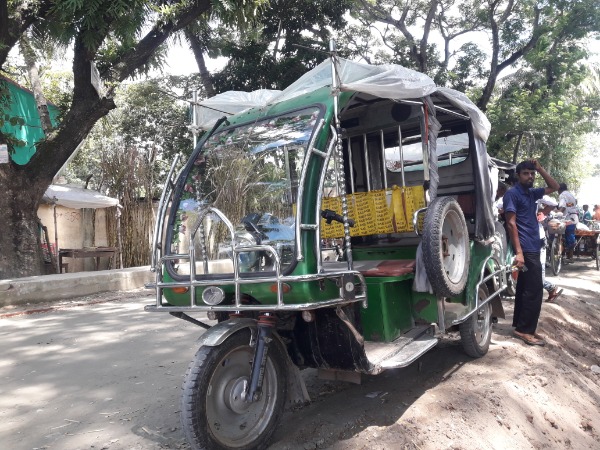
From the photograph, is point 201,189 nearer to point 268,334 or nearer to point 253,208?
point 253,208

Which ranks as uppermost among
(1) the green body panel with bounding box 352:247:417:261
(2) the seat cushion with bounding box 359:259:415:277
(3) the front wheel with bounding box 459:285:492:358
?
(1) the green body panel with bounding box 352:247:417:261

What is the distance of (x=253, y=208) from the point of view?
3.50 m

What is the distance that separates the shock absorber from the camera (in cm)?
292

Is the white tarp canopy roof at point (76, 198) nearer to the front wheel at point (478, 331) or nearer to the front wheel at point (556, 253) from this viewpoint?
the front wheel at point (478, 331)

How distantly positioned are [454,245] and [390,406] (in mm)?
1438

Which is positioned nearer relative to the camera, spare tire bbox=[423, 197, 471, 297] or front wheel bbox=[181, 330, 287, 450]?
front wheel bbox=[181, 330, 287, 450]

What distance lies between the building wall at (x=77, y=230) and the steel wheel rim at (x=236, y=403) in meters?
10.8

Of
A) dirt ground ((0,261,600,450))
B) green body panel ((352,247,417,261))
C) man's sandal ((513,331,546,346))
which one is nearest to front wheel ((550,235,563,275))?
dirt ground ((0,261,600,450))

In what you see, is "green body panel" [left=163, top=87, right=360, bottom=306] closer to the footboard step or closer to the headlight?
the headlight

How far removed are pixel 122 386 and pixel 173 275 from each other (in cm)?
144

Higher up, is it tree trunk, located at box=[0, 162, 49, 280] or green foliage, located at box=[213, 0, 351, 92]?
green foliage, located at box=[213, 0, 351, 92]

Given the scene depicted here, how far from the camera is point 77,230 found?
1365cm

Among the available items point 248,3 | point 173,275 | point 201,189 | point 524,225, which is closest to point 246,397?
point 173,275

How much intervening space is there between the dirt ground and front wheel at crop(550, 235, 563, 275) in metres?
6.04
